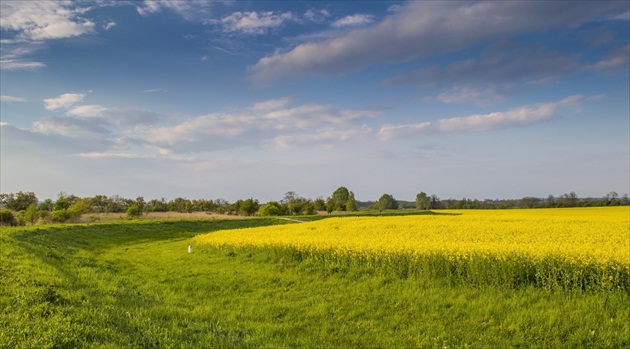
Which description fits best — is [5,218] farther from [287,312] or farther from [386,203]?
[386,203]

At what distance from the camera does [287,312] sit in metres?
10.9

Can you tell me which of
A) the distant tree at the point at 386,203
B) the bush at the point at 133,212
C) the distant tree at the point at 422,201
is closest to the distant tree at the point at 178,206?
the bush at the point at 133,212

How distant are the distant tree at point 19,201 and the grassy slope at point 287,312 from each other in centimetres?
7959

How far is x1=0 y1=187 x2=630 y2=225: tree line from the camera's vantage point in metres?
60.6

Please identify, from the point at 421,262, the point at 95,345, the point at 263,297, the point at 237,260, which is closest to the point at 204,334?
the point at 95,345

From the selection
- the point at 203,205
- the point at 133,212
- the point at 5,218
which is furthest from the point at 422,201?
the point at 5,218

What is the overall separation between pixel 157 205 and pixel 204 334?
414 feet

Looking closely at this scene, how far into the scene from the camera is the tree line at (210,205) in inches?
2386

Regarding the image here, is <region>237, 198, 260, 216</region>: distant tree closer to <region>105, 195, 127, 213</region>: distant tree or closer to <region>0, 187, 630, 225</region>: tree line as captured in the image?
<region>0, 187, 630, 225</region>: tree line

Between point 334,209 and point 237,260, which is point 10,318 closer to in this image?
point 237,260

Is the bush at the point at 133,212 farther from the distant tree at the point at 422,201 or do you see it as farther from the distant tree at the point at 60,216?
the distant tree at the point at 422,201

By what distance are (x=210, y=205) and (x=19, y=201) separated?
56.1 metres

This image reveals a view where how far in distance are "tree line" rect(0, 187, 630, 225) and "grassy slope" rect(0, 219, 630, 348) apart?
51.3 m

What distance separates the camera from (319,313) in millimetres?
10695
